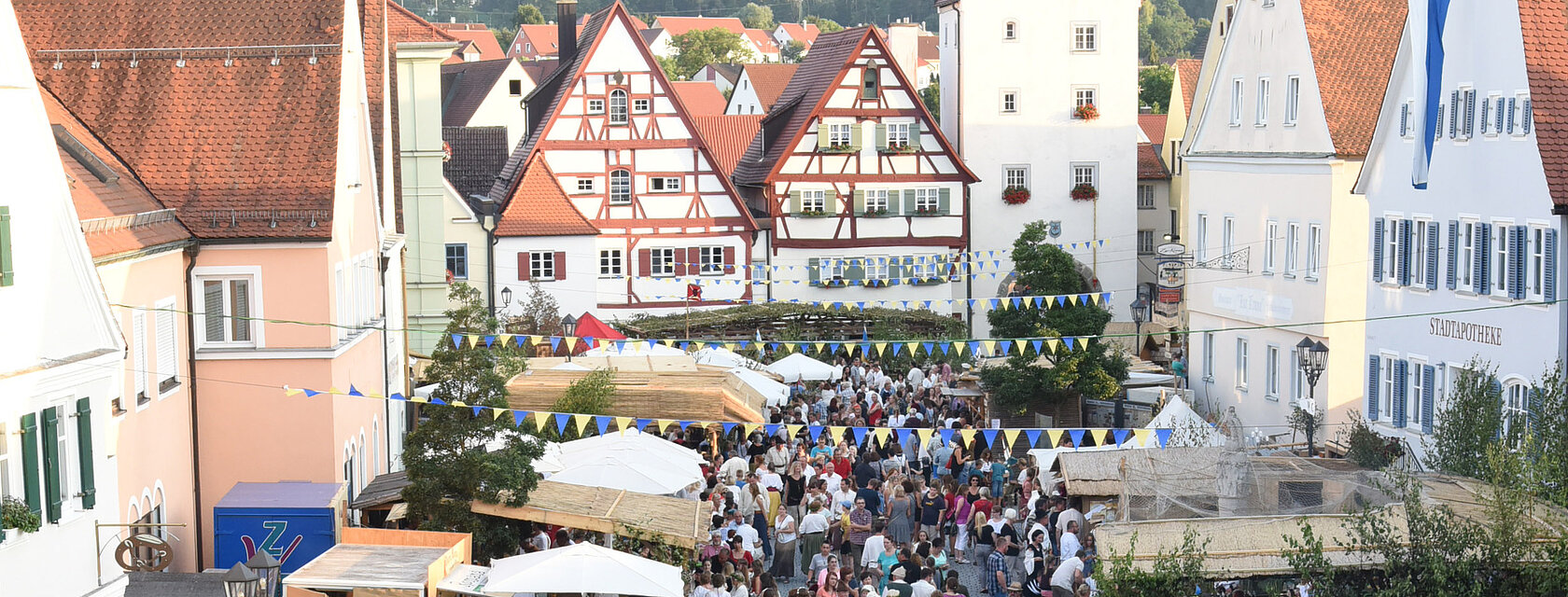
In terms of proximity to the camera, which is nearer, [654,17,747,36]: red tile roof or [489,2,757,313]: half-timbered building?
[489,2,757,313]: half-timbered building

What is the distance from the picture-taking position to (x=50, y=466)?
13.8 m

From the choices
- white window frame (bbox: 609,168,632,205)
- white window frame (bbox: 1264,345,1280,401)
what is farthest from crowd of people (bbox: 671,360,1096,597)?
white window frame (bbox: 609,168,632,205)

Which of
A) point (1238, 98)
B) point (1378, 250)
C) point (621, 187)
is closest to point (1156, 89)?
point (621, 187)

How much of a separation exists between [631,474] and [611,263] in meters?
26.2

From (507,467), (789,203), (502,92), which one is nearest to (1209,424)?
(507,467)

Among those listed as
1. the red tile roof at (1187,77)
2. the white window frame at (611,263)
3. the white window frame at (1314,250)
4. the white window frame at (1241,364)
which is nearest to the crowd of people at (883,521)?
the white window frame at (1314,250)

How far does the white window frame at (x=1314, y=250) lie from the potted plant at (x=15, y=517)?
76.9 ft

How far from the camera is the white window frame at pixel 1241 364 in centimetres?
3528

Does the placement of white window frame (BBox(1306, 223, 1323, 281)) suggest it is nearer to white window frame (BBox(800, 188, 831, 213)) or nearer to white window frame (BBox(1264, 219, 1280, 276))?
white window frame (BBox(1264, 219, 1280, 276))

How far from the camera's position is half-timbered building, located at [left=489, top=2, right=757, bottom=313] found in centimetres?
4728

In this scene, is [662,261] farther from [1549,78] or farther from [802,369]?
[1549,78]

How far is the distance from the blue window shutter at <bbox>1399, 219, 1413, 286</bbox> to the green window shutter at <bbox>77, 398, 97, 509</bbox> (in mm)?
19580

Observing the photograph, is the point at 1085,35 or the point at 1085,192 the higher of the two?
the point at 1085,35

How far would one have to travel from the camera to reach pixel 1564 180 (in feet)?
78.2
